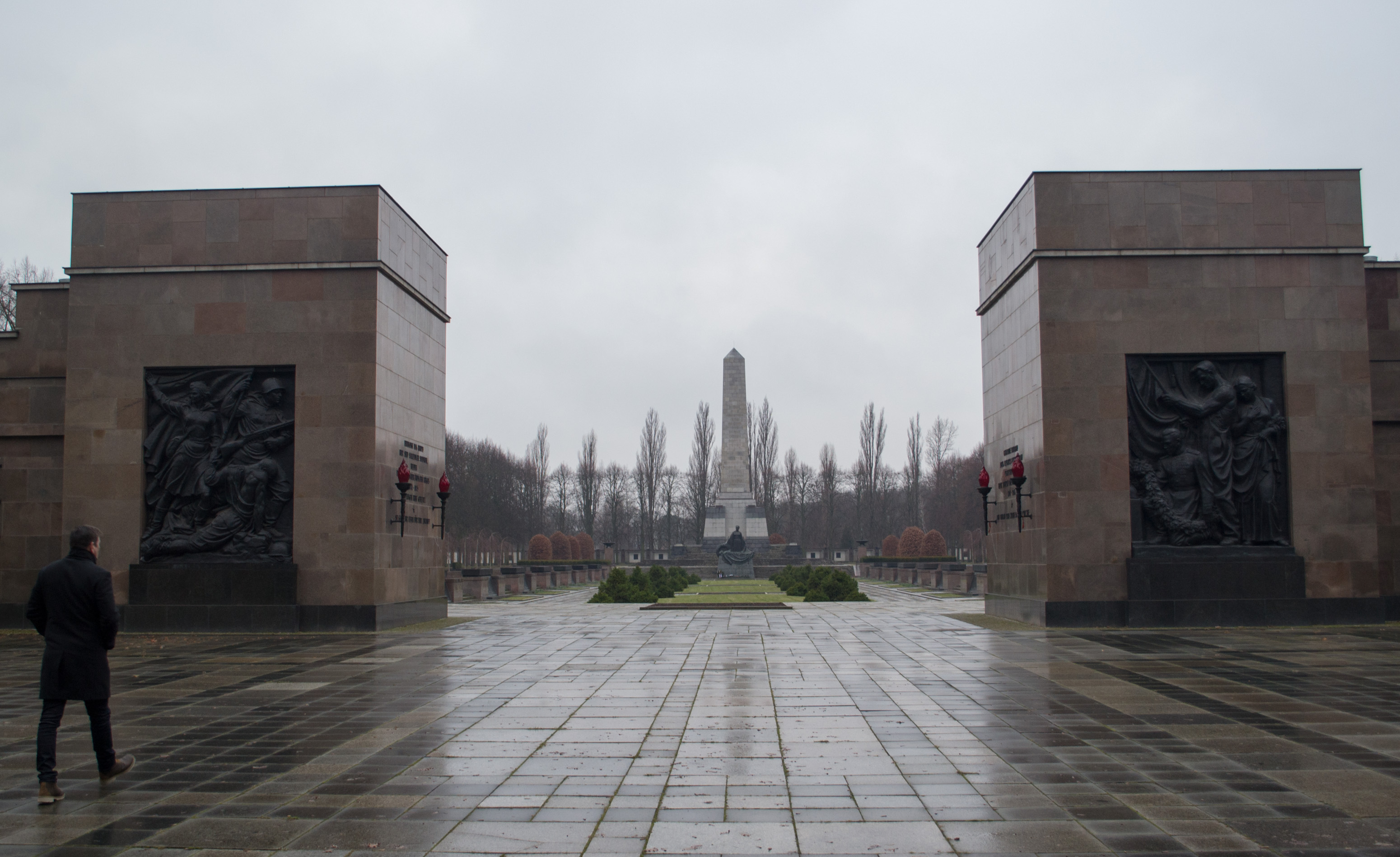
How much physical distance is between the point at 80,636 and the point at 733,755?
4601 mm

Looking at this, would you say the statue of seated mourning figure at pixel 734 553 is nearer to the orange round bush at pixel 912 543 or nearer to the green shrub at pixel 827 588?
the orange round bush at pixel 912 543

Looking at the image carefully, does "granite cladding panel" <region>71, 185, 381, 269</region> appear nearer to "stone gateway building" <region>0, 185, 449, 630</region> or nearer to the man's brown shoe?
"stone gateway building" <region>0, 185, 449, 630</region>

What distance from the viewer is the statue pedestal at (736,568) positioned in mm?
49625

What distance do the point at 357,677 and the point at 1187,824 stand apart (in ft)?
29.9

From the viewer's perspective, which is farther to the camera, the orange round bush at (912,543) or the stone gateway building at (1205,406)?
the orange round bush at (912,543)

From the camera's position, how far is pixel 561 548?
56.0m

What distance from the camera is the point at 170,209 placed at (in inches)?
735

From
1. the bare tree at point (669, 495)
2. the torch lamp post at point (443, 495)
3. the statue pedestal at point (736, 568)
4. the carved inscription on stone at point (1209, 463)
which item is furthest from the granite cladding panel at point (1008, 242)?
the bare tree at point (669, 495)

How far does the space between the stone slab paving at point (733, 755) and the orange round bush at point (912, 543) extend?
3750 centimetres

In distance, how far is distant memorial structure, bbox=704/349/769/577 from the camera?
56.3 metres

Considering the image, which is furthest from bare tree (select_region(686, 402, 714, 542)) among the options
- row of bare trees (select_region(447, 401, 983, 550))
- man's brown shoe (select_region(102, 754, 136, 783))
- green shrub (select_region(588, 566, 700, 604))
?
man's brown shoe (select_region(102, 754, 136, 783))

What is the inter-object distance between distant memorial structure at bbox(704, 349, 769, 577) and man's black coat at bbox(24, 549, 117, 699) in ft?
159

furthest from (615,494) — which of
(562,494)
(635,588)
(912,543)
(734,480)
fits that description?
(635,588)

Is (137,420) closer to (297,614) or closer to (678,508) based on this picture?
(297,614)
